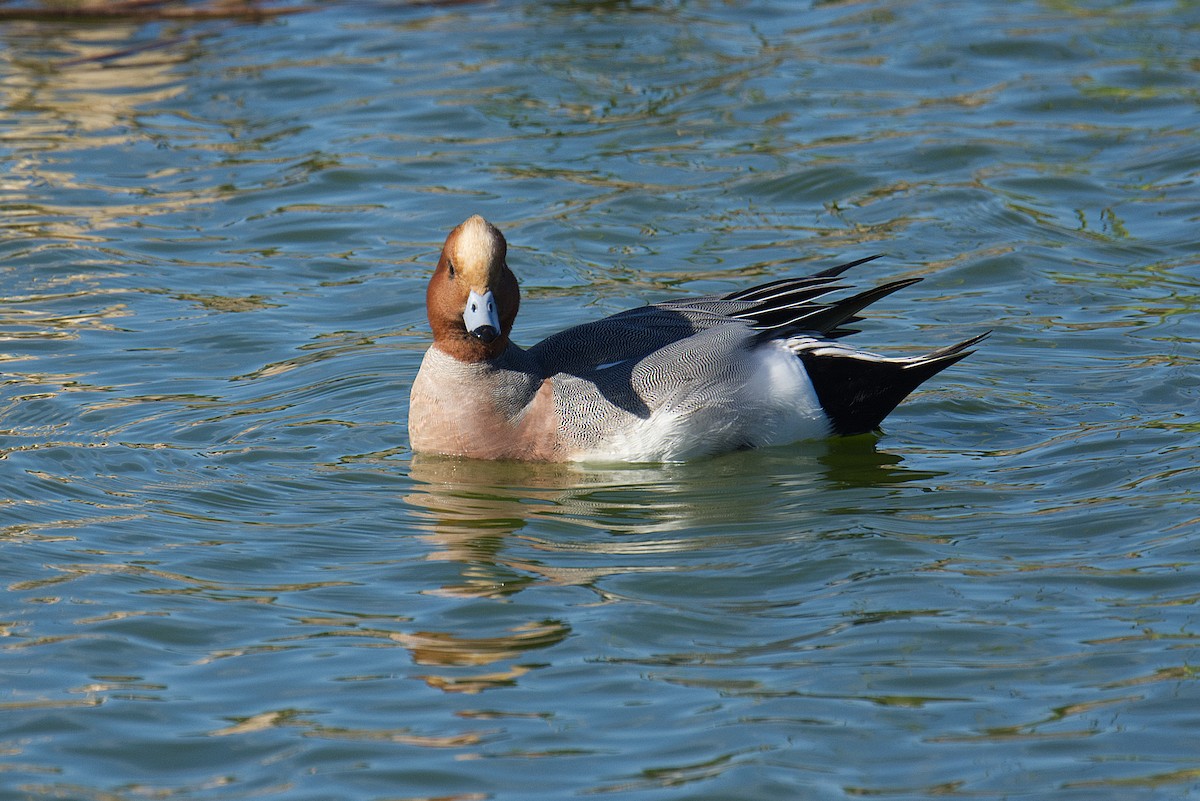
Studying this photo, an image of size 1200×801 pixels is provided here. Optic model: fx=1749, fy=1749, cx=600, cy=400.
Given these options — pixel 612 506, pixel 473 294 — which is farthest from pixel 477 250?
pixel 612 506

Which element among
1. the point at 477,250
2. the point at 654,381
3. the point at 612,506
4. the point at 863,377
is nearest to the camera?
the point at 612,506

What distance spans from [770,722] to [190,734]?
1519mm

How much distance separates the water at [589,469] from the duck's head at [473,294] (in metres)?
0.48

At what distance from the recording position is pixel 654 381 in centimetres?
677

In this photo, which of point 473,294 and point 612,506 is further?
point 473,294

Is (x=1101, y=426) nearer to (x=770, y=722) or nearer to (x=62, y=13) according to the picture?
(x=770, y=722)

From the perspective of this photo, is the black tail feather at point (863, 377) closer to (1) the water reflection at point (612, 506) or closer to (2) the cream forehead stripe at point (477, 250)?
(1) the water reflection at point (612, 506)

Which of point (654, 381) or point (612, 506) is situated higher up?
point (654, 381)

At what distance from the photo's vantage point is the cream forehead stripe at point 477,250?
21.4 ft

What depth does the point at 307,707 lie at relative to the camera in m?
4.73

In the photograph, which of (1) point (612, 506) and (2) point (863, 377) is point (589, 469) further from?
(2) point (863, 377)

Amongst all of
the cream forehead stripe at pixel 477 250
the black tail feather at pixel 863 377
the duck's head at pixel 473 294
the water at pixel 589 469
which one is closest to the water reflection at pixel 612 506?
the water at pixel 589 469

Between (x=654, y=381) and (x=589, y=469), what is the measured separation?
0.43m

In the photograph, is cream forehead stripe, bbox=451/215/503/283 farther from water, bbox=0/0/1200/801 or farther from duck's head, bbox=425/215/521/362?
water, bbox=0/0/1200/801
